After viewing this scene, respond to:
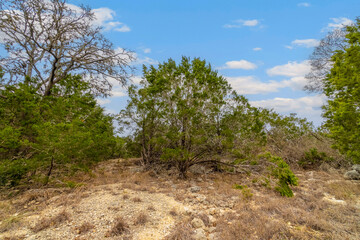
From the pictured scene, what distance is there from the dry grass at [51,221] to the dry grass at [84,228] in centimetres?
59

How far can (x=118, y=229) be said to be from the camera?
401 cm

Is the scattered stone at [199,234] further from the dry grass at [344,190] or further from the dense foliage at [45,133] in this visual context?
the dry grass at [344,190]

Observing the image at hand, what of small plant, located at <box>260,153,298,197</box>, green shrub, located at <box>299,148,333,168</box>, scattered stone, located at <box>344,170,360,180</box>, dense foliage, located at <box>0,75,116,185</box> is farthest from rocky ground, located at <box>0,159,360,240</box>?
green shrub, located at <box>299,148,333,168</box>

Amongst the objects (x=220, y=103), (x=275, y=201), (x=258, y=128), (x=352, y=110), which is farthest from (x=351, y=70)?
(x=275, y=201)

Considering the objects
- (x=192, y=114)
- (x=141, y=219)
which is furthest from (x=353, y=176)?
(x=141, y=219)

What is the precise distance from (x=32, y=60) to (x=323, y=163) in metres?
16.8

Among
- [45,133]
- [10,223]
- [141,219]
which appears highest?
[45,133]

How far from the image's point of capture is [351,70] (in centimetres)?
671

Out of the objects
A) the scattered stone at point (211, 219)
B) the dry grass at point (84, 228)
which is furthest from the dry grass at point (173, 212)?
the dry grass at point (84, 228)

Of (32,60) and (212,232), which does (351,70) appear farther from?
(32,60)

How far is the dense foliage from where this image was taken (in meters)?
6.20

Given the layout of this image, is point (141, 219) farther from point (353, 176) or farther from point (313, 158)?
point (313, 158)

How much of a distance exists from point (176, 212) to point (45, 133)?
15.8 feet

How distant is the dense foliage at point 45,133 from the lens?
6.20 metres
